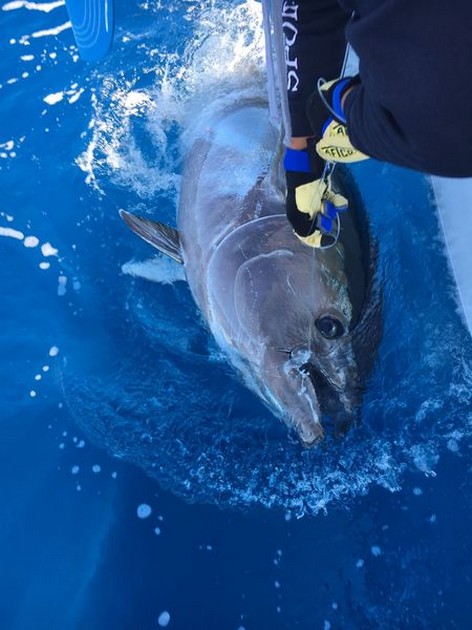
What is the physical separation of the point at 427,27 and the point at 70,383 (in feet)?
7.84

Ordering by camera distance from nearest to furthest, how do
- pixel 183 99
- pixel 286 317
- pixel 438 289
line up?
pixel 286 317
pixel 438 289
pixel 183 99

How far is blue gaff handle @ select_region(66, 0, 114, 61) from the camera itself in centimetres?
355

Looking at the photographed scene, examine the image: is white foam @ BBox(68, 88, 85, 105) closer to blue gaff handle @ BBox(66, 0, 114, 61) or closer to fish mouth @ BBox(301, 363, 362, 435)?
blue gaff handle @ BBox(66, 0, 114, 61)

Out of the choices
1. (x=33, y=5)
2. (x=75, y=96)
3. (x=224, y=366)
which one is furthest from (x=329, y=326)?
(x=33, y=5)

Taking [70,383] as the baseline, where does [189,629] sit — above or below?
below

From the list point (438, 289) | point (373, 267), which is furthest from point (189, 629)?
point (438, 289)

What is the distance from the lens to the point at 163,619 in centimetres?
241

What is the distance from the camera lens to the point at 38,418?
2.88 meters

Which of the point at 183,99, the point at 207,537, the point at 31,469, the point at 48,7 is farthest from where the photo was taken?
the point at 48,7

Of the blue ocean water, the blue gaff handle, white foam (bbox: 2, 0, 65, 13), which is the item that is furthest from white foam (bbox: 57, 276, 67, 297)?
white foam (bbox: 2, 0, 65, 13)

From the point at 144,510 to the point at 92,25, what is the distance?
293cm

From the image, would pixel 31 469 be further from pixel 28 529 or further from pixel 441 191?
pixel 441 191

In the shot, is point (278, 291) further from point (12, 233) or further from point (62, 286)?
point (12, 233)

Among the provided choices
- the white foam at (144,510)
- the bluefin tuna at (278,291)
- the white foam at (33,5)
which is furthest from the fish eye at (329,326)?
the white foam at (33,5)
